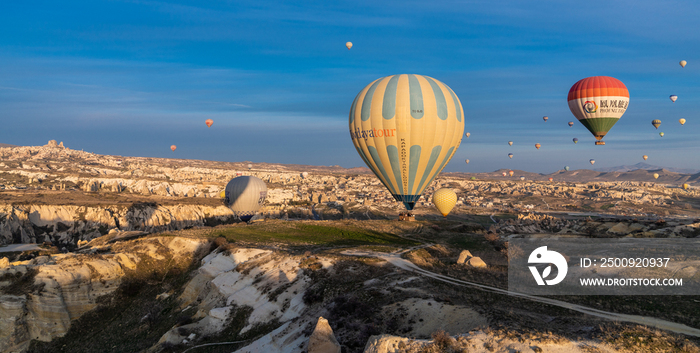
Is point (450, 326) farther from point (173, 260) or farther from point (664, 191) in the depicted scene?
point (664, 191)

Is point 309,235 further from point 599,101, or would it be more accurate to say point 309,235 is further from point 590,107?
point 599,101

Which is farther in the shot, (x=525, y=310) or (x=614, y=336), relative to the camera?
(x=525, y=310)

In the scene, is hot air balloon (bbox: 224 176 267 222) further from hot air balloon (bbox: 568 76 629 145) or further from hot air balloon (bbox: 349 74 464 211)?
hot air balloon (bbox: 568 76 629 145)

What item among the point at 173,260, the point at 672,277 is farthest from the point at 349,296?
the point at 173,260

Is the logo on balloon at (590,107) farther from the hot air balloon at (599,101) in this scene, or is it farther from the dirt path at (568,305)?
the dirt path at (568,305)

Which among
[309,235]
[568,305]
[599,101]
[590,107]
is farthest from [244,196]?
[568,305]

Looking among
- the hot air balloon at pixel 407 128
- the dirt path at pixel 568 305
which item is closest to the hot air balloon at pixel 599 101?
the hot air balloon at pixel 407 128

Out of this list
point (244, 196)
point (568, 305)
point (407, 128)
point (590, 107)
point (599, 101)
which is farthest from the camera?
point (244, 196)
